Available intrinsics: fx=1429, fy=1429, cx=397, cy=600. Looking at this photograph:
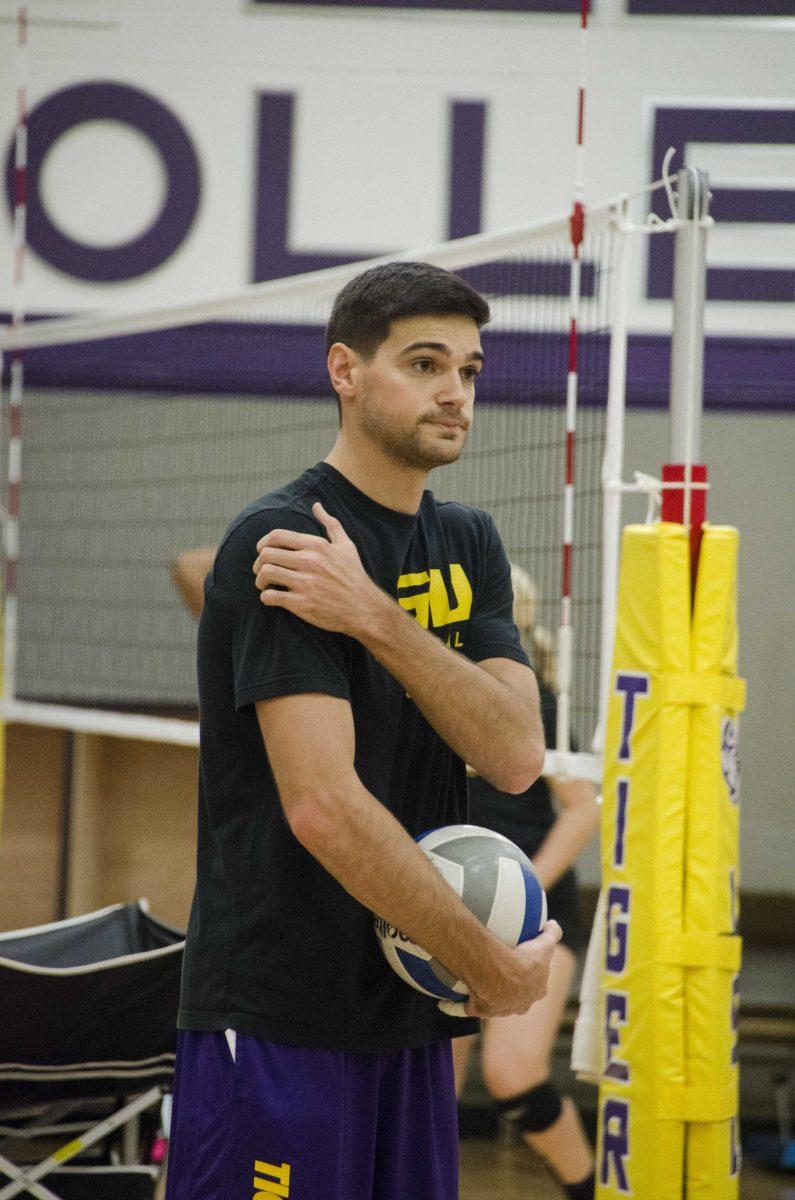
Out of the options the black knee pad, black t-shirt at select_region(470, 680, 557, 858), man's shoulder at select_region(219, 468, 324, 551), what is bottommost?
the black knee pad

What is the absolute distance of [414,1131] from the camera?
1.90 metres

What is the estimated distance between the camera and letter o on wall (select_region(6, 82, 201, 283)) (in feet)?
20.8

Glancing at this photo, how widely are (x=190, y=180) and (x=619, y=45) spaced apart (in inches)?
77.9

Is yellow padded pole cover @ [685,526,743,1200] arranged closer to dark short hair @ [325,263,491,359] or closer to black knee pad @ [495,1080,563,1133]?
black knee pad @ [495,1080,563,1133]

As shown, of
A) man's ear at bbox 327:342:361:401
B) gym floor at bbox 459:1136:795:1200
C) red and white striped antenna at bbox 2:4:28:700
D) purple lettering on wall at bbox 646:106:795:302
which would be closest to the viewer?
man's ear at bbox 327:342:361:401

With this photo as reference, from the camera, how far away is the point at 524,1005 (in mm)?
1793

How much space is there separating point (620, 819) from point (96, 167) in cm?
448

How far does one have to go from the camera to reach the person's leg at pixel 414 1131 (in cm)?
187

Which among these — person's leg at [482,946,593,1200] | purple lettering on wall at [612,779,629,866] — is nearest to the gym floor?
person's leg at [482,946,593,1200]

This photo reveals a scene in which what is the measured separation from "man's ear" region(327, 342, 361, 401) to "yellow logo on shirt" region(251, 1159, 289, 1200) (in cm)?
→ 99

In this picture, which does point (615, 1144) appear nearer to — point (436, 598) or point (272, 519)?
point (436, 598)

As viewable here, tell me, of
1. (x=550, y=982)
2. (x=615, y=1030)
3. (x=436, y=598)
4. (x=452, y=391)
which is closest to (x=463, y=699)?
(x=436, y=598)

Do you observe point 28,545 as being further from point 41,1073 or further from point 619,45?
point 41,1073

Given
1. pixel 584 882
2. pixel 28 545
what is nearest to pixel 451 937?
pixel 584 882
